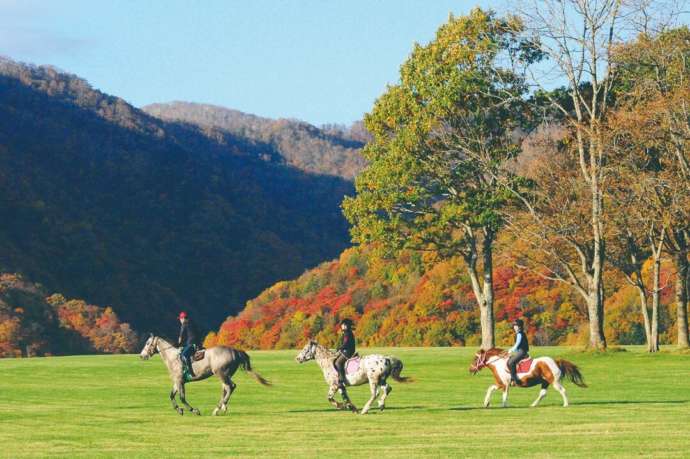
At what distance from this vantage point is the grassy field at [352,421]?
2347 centimetres

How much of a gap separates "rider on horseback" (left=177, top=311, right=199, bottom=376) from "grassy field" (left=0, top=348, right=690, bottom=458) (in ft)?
4.94

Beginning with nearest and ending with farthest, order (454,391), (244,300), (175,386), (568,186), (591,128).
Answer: (175,386) < (454,391) < (591,128) < (568,186) < (244,300)

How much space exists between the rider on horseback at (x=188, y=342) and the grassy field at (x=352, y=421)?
4.94ft

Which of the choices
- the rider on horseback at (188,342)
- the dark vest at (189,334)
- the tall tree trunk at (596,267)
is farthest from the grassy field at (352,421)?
the tall tree trunk at (596,267)

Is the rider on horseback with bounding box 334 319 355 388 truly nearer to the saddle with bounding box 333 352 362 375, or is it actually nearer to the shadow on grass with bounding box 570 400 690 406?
the saddle with bounding box 333 352 362 375

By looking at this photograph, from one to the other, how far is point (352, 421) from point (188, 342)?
529 cm

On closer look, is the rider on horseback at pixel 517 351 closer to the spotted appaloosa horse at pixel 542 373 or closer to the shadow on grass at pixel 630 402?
the spotted appaloosa horse at pixel 542 373

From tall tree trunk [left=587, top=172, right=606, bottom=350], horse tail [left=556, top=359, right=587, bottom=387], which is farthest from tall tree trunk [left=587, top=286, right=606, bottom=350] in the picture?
horse tail [left=556, top=359, right=587, bottom=387]

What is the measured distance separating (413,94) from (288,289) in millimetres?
66717

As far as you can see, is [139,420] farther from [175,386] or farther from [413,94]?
[413,94]

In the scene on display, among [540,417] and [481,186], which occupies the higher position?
[481,186]

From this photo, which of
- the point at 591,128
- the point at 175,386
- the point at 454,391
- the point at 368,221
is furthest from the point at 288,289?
the point at 175,386

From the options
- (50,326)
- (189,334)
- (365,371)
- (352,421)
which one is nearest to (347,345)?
(365,371)

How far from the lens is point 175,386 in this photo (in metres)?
32.0
